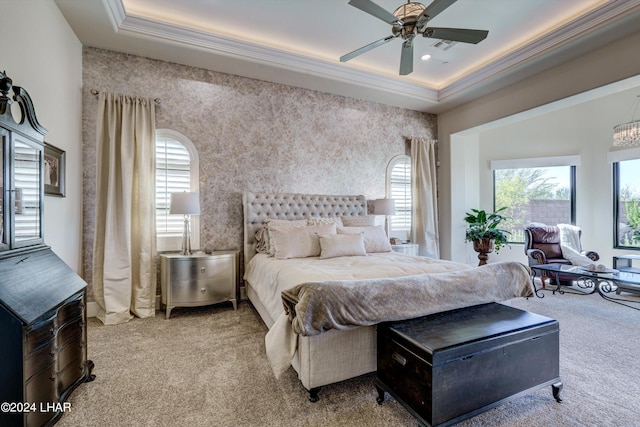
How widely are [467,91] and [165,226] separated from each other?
4956 mm

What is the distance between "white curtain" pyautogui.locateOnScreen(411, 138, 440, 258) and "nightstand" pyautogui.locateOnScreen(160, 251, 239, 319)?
3395mm

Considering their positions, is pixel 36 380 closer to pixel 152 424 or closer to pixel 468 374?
pixel 152 424

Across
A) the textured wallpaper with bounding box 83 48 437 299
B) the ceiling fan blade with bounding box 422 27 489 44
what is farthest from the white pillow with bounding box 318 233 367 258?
the ceiling fan blade with bounding box 422 27 489 44

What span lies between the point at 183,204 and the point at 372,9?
280 cm

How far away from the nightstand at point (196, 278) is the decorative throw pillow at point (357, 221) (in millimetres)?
1715

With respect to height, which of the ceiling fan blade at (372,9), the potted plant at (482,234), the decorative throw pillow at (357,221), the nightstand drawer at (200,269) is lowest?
the nightstand drawer at (200,269)

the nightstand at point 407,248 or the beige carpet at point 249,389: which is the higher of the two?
the nightstand at point 407,248

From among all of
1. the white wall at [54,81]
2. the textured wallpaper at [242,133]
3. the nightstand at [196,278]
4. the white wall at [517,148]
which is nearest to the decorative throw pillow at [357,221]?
the textured wallpaper at [242,133]

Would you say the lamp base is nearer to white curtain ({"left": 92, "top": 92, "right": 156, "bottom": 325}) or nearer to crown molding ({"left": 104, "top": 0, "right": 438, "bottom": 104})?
white curtain ({"left": 92, "top": 92, "right": 156, "bottom": 325})

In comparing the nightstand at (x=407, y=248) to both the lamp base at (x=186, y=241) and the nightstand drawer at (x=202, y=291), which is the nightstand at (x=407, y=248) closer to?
the nightstand drawer at (x=202, y=291)

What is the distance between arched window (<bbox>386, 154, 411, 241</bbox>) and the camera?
17.5 ft

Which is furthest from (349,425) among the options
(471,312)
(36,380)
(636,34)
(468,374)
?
(636,34)

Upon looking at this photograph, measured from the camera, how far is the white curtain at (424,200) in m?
5.34

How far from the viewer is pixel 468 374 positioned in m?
1.63
